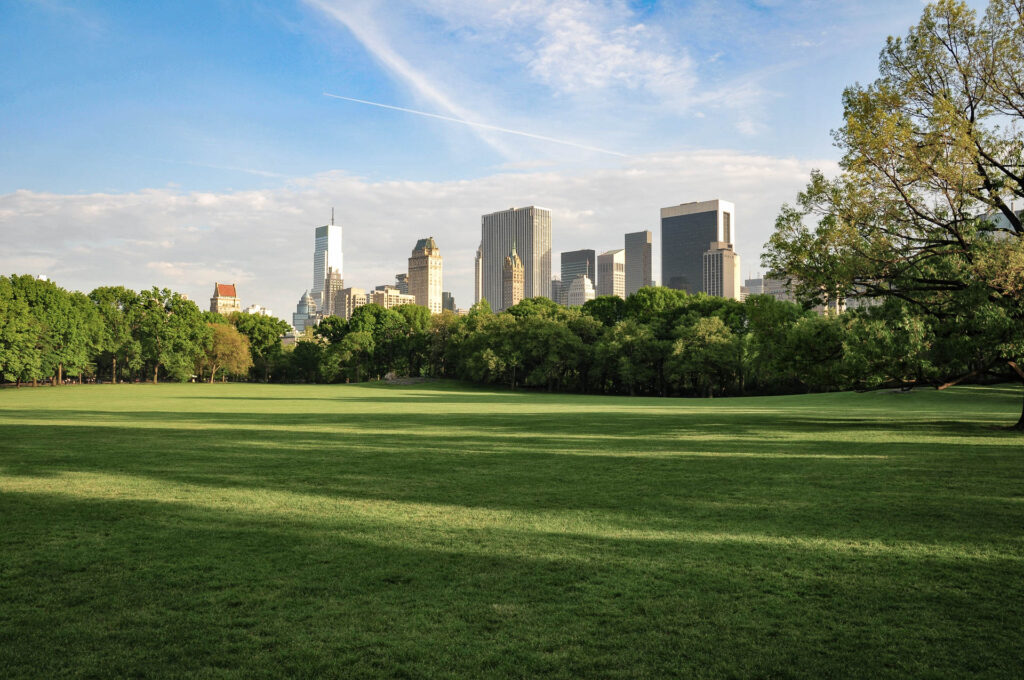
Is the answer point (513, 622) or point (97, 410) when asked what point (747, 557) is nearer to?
point (513, 622)

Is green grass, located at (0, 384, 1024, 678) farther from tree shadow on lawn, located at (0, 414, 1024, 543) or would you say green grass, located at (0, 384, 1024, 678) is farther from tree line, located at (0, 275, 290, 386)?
tree line, located at (0, 275, 290, 386)

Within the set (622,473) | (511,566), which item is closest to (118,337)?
(622,473)

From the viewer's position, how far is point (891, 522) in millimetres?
9375

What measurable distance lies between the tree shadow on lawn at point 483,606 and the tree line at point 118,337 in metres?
82.6

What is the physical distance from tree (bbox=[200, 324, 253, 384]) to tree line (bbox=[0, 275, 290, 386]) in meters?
0.14

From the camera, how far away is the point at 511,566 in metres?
7.20

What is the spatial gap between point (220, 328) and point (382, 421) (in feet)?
285

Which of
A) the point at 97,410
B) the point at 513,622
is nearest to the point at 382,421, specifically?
the point at 97,410

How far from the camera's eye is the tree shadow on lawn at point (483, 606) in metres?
4.94

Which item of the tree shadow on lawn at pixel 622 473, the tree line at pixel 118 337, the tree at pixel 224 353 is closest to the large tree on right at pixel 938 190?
the tree shadow on lawn at pixel 622 473

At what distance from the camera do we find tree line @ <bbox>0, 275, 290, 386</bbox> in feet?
247

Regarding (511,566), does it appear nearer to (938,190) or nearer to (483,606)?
(483,606)

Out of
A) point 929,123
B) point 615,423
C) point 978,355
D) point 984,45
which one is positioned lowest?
point 615,423

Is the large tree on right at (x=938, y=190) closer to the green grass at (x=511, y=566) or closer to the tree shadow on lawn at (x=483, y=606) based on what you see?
the green grass at (x=511, y=566)
